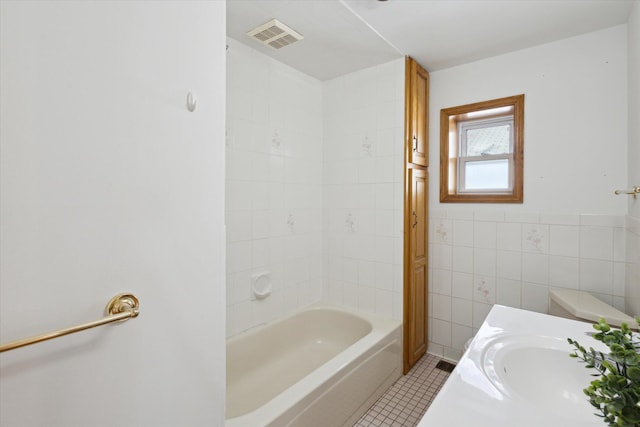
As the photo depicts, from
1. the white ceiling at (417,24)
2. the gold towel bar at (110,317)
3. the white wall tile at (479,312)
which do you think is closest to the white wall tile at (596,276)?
the white wall tile at (479,312)

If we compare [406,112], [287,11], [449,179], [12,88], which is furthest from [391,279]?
[12,88]

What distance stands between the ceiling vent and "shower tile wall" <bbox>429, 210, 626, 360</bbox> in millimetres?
1716

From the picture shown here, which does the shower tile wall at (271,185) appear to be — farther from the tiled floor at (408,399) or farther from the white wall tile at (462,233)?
the white wall tile at (462,233)

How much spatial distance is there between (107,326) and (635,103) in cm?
255

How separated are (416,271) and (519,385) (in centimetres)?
150

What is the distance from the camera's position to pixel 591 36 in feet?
6.50

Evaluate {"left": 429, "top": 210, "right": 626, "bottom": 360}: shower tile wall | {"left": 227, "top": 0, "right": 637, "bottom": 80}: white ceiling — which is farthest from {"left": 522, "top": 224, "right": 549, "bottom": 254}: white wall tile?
{"left": 227, "top": 0, "right": 637, "bottom": 80}: white ceiling

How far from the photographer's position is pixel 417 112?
241 cm

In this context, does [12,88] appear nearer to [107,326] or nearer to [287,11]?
[107,326]

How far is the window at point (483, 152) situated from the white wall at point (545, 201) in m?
0.06

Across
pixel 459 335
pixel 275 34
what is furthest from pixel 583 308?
pixel 275 34

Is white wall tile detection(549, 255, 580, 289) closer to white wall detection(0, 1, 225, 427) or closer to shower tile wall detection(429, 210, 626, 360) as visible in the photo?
shower tile wall detection(429, 210, 626, 360)

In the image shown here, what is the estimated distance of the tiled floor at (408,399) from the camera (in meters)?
1.89

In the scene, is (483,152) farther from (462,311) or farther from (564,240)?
(462,311)
